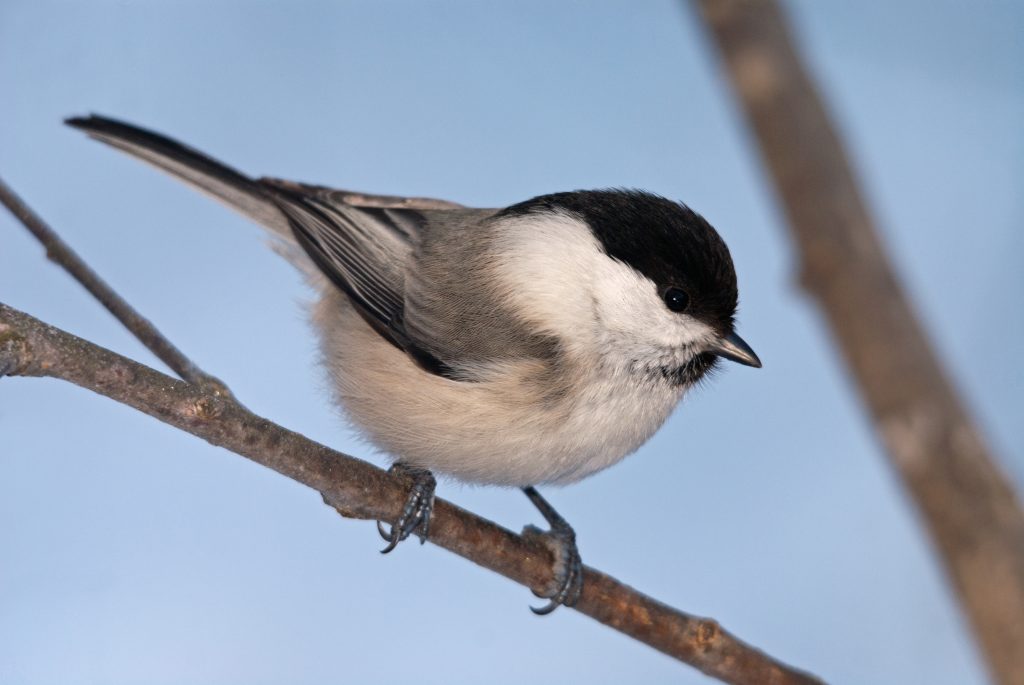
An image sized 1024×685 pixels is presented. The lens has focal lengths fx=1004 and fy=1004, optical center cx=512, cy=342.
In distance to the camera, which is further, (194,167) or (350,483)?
(194,167)

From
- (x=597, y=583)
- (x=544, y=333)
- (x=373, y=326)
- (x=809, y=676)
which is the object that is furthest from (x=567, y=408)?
(x=809, y=676)

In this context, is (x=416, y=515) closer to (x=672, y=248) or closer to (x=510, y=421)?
(x=510, y=421)

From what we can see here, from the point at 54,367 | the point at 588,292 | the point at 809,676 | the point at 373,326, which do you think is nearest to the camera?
the point at 54,367

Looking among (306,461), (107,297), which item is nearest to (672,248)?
(306,461)

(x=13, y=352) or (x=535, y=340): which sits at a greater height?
(x=535, y=340)

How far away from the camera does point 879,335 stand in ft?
3.93

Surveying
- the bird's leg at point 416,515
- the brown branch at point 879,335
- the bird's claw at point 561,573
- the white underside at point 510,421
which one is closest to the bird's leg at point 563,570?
the bird's claw at point 561,573

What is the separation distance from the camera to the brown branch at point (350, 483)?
1428 millimetres

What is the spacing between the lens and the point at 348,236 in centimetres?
237

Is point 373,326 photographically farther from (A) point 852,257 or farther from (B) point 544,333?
(A) point 852,257

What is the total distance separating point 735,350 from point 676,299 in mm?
156

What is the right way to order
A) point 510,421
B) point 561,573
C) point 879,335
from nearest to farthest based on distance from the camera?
1. point 879,335
2. point 510,421
3. point 561,573

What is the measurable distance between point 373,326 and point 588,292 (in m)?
0.49

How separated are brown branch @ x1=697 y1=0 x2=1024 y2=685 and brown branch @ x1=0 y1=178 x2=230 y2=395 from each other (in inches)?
44.6
